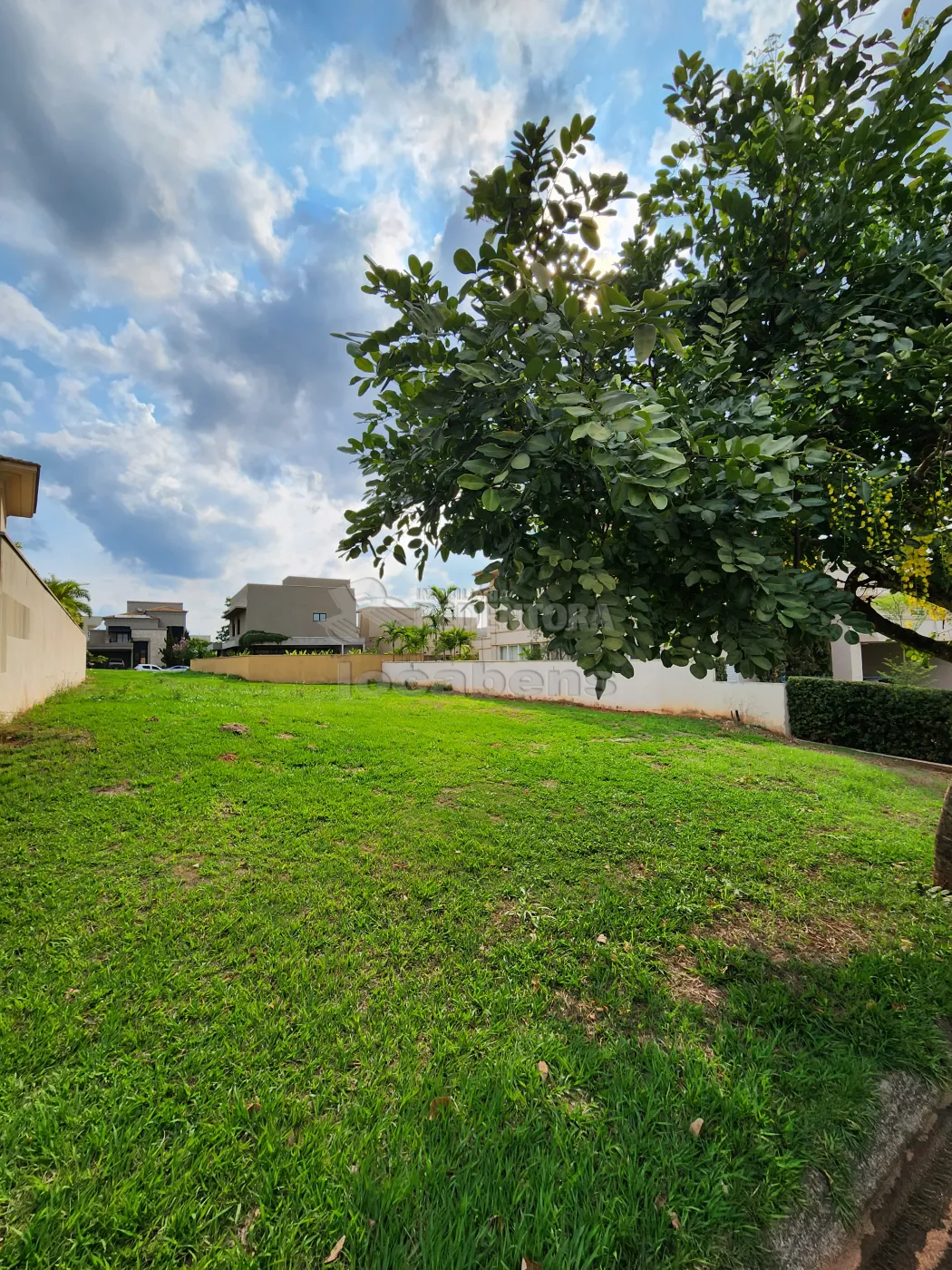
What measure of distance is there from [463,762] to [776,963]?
13.7 feet

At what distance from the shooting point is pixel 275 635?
3575 centimetres

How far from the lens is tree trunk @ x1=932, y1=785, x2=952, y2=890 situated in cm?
361

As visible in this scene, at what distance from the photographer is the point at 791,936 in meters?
3.20

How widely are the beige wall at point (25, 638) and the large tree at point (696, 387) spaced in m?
5.75

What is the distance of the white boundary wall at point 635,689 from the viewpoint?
11.0 meters

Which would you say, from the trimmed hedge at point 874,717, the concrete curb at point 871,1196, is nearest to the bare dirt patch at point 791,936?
the concrete curb at point 871,1196

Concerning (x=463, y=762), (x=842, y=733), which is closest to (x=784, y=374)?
(x=463, y=762)

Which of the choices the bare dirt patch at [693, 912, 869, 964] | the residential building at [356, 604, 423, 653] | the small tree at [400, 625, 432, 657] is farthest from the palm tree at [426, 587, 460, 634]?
the bare dirt patch at [693, 912, 869, 964]

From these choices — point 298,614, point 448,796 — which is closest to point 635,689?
point 448,796

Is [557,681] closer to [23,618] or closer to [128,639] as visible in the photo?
[23,618]

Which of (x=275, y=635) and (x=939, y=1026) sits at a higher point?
(x=275, y=635)

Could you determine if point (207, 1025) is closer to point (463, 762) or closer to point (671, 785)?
point (463, 762)

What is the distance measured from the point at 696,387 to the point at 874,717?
9688 mm

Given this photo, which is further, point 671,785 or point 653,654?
point 671,785
